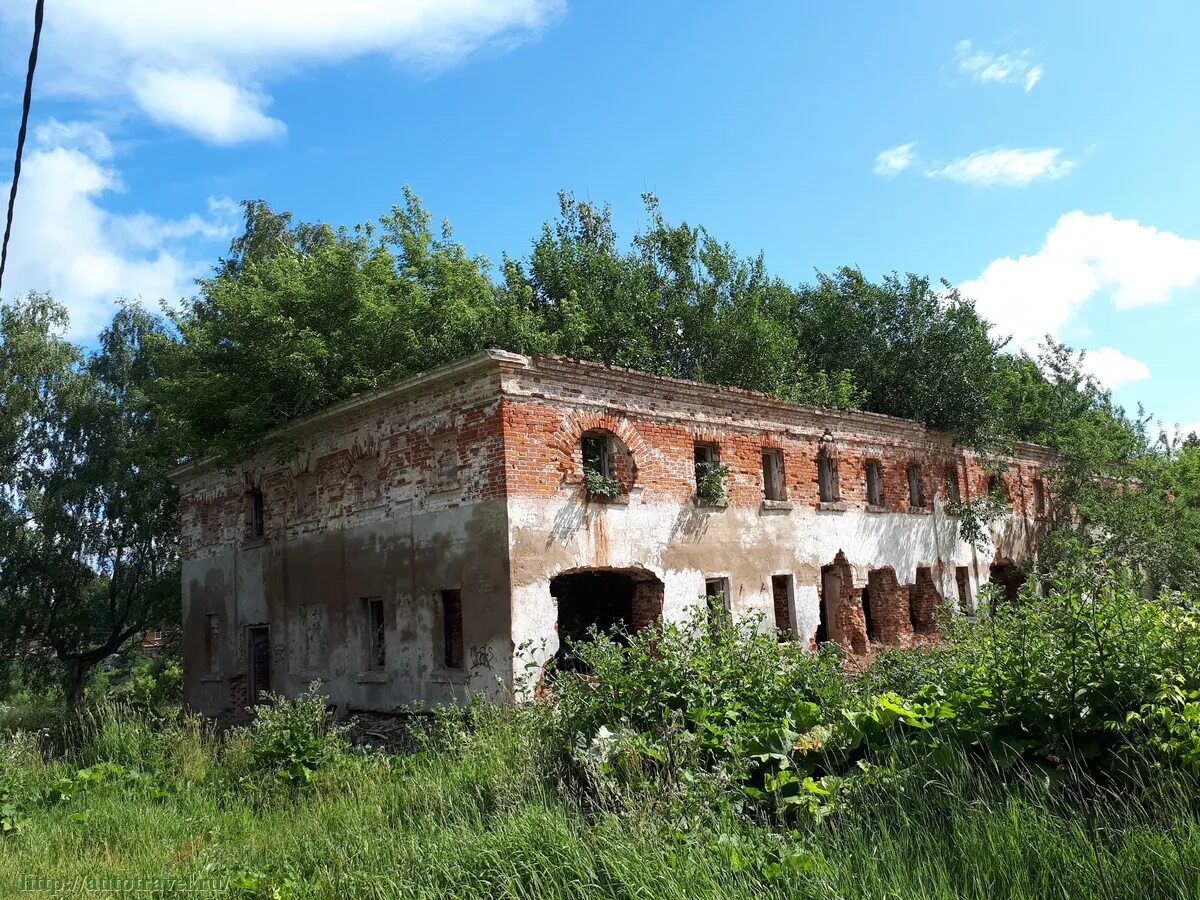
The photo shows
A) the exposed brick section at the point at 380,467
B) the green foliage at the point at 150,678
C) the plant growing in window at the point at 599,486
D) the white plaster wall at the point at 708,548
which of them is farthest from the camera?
the green foliage at the point at 150,678

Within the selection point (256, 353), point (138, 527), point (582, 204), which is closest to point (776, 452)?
point (256, 353)

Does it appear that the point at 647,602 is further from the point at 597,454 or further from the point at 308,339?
the point at 308,339

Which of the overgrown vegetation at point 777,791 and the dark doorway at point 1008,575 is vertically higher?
the dark doorway at point 1008,575

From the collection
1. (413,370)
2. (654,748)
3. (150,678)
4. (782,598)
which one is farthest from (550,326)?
(150,678)

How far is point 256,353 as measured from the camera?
17.1 meters

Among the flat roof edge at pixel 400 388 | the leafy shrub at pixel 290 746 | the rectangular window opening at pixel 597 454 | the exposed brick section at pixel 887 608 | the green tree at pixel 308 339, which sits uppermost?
the green tree at pixel 308 339

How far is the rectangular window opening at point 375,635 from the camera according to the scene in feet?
51.3

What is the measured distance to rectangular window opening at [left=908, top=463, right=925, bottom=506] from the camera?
832 inches

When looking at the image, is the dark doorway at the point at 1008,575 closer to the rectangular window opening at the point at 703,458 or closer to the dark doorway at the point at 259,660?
the rectangular window opening at the point at 703,458

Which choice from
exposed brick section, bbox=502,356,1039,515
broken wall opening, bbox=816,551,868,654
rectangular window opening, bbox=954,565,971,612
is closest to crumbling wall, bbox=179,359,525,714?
exposed brick section, bbox=502,356,1039,515

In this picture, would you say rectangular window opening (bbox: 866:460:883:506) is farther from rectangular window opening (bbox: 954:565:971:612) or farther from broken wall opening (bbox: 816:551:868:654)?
rectangular window opening (bbox: 954:565:971:612)

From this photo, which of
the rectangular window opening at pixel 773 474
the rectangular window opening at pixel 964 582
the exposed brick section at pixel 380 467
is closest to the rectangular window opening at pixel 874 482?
the rectangular window opening at pixel 773 474

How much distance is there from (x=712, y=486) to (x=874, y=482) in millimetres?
5777

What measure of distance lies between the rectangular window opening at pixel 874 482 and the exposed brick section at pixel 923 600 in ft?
7.19
